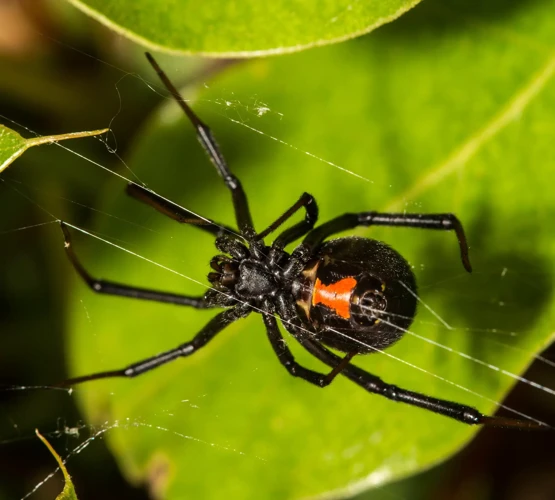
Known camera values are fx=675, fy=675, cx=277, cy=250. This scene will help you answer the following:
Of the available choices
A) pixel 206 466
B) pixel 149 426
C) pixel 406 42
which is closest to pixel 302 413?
pixel 206 466

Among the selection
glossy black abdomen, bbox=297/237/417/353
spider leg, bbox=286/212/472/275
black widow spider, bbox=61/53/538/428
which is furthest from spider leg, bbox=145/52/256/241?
glossy black abdomen, bbox=297/237/417/353

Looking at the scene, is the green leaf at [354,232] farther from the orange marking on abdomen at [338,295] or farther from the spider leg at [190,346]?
the orange marking on abdomen at [338,295]

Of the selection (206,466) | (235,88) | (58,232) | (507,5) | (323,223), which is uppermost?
(507,5)

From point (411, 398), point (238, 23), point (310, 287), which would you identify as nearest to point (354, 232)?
point (310, 287)

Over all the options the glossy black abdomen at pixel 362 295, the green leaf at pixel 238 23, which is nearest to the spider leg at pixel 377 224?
the glossy black abdomen at pixel 362 295

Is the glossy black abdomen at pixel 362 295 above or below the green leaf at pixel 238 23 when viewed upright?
below

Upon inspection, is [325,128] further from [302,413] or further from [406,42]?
[302,413]
